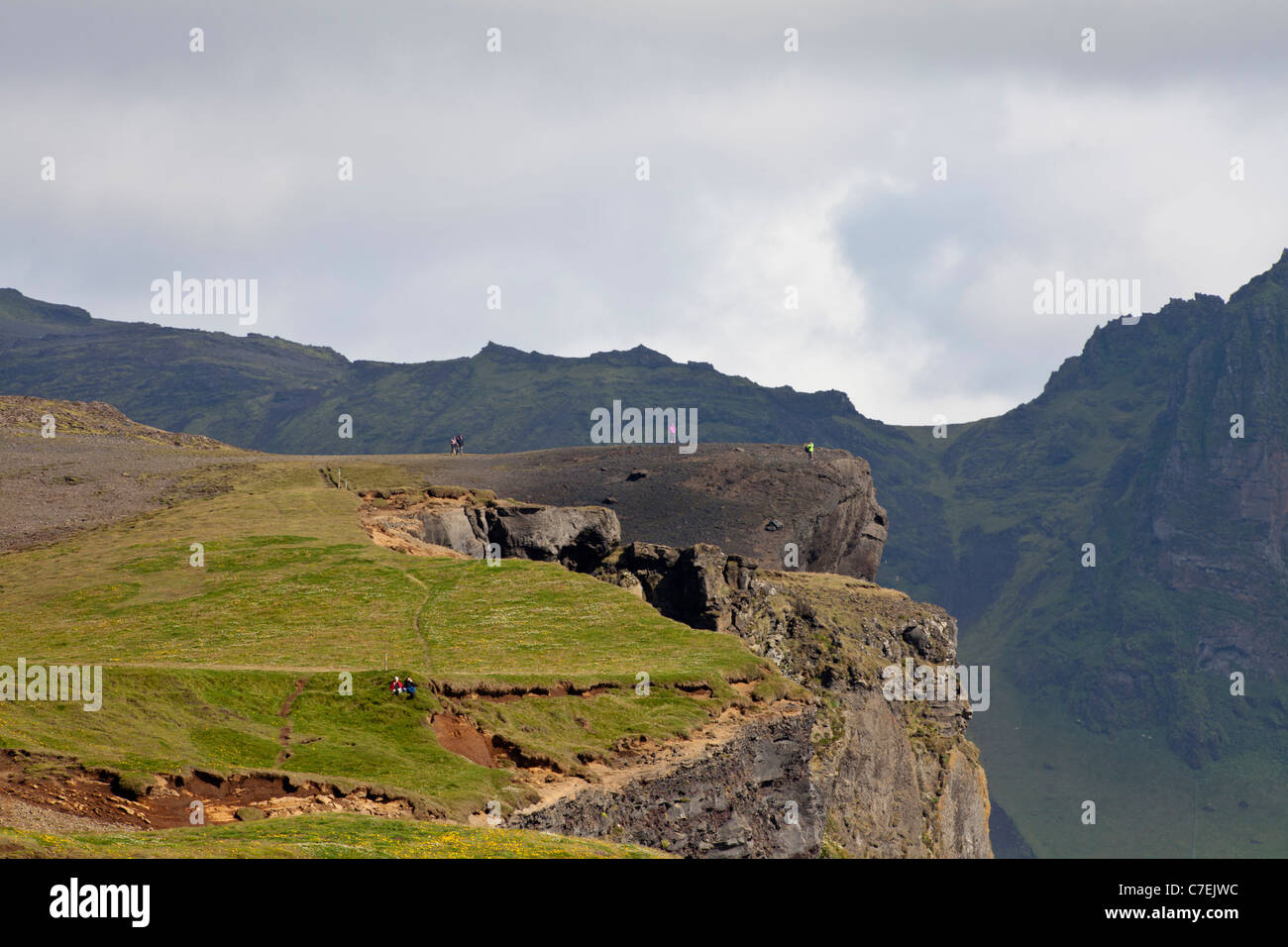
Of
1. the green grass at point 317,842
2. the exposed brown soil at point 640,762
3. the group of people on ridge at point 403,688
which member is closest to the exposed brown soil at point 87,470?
Answer: the group of people on ridge at point 403,688

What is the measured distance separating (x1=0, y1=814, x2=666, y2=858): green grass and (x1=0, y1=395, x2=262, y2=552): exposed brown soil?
204 ft

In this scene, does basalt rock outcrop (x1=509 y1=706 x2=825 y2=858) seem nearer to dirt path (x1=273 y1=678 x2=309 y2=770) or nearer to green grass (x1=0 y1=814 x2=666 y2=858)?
green grass (x1=0 y1=814 x2=666 y2=858)

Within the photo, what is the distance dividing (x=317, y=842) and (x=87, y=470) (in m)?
96.9

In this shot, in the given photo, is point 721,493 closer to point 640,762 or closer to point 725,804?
point 725,804

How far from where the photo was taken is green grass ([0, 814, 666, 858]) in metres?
28.4

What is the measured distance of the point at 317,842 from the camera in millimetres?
33000

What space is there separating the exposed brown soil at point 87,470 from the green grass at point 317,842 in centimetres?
6206

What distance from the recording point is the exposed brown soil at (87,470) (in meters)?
99.2

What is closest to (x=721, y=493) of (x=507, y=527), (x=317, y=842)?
(x=507, y=527)

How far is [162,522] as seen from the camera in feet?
302

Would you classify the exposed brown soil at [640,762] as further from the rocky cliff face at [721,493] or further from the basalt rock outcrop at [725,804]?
the rocky cliff face at [721,493]

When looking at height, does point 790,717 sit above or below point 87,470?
below

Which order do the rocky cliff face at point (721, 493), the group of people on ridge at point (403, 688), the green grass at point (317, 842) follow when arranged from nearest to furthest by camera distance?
1. the green grass at point (317, 842)
2. the group of people on ridge at point (403, 688)
3. the rocky cliff face at point (721, 493)

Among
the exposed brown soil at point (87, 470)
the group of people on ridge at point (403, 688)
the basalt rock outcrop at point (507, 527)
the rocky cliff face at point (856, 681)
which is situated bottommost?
the rocky cliff face at point (856, 681)
